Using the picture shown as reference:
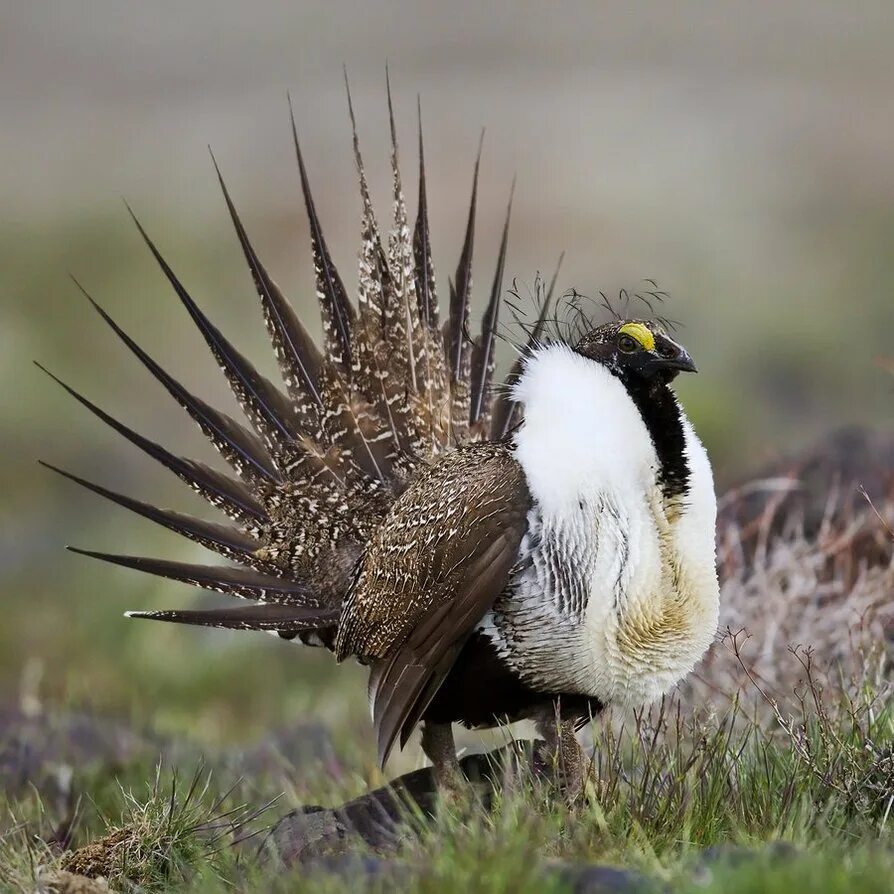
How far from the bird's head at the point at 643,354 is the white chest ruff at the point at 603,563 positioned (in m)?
0.05

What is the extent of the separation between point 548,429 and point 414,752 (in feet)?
8.84

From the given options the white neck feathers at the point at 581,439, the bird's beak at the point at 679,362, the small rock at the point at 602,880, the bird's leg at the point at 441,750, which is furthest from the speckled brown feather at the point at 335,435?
the small rock at the point at 602,880

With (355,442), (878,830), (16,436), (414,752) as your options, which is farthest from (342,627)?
(16,436)

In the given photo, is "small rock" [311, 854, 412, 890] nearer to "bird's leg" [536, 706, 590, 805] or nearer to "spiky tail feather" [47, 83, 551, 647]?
"bird's leg" [536, 706, 590, 805]

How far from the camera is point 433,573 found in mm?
3883

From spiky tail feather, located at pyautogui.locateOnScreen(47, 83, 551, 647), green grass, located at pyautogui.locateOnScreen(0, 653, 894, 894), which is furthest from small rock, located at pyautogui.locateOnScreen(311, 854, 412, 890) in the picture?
spiky tail feather, located at pyautogui.locateOnScreen(47, 83, 551, 647)

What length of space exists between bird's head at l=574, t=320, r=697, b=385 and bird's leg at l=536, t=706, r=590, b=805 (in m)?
0.84

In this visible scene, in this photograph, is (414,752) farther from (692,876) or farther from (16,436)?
(16,436)

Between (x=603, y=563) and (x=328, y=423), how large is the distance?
1.28 meters

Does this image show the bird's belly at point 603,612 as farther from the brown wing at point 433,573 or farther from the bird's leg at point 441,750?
the bird's leg at point 441,750

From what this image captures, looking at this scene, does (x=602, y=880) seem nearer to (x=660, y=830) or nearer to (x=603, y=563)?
(x=660, y=830)

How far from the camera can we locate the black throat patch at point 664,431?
3756mm

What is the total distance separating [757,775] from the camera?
371 centimetres

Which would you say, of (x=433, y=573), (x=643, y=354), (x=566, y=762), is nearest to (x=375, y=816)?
(x=566, y=762)
